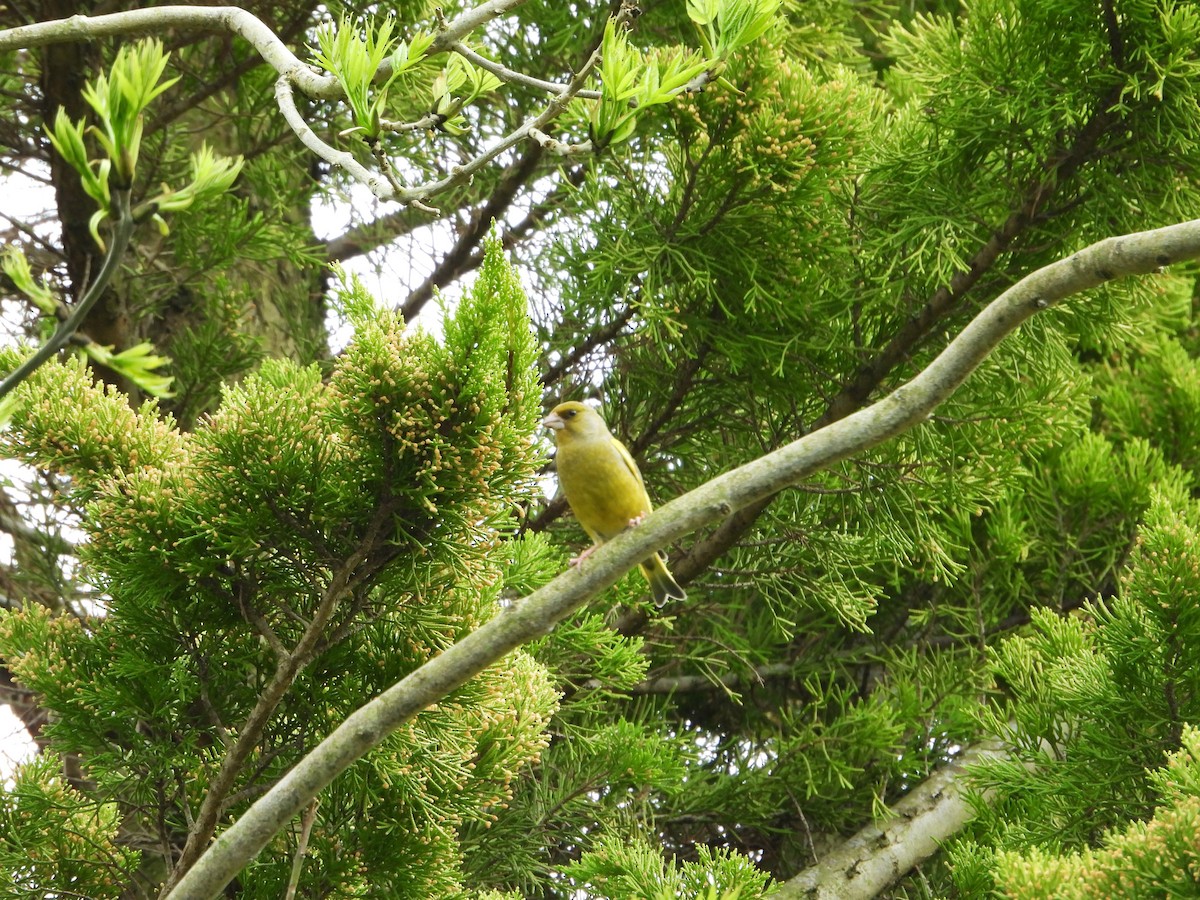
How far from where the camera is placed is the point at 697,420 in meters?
5.03

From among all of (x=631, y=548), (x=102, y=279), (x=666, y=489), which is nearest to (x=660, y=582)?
(x=666, y=489)

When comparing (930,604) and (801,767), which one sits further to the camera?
(930,604)

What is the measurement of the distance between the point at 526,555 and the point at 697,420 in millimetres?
1287

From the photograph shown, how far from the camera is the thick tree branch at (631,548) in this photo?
256 centimetres

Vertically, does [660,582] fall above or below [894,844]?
above

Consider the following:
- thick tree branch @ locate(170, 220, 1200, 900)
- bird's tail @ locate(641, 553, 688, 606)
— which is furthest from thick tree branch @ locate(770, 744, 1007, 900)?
thick tree branch @ locate(170, 220, 1200, 900)

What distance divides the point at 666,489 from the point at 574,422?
866mm

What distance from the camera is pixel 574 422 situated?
445 cm

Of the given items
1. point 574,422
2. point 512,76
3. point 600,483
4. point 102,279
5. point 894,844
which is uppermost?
point 574,422

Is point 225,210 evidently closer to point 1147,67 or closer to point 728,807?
point 728,807

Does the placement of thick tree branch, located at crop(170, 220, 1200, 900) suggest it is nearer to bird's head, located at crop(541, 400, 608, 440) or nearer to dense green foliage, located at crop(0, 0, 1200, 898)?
dense green foliage, located at crop(0, 0, 1200, 898)

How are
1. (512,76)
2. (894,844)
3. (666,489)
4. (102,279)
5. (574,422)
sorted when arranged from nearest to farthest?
1. (102,279)
2. (512,76)
3. (574,422)
4. (894,844)
5. (666,489)

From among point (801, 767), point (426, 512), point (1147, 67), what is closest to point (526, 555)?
point (426, 512)

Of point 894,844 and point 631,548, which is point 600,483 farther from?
point 894,844
